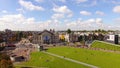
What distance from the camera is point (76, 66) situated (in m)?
70.3

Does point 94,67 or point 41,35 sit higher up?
point 41,35

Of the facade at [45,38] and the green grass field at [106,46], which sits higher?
the facade at [45,38]

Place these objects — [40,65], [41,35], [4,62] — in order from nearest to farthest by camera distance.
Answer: [4,62] → [40,65] → [41,35]

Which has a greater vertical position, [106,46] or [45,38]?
[45,38]

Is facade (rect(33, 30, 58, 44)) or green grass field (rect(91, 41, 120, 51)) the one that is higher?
facade (rect(33, 30, 58, 44))

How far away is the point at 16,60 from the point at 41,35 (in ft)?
236

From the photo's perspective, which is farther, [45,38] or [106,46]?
[45,38]

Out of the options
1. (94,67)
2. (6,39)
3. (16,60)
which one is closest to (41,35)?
(6,39)

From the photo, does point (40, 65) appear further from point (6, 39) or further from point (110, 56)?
point (6, 39)

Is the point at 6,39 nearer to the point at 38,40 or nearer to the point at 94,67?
the point at 38,40

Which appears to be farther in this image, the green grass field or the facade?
the facade

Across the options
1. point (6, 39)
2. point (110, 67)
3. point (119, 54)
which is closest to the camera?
point (110, 67)

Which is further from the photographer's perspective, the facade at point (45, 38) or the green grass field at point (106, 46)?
the facade at point (45, 38)

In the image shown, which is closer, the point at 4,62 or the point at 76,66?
the point at 4,62
